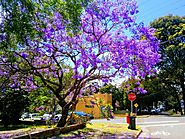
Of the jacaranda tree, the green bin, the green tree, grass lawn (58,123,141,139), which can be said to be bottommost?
grass lawn (58,123,141,139)

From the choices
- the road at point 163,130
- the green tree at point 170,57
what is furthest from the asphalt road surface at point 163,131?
the green tree at point 170,57

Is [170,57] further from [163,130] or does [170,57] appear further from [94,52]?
[94,52]

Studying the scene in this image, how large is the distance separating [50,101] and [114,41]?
717 cm

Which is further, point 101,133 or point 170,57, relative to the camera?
point 170,57

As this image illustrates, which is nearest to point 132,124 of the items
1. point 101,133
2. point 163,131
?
point 163,131

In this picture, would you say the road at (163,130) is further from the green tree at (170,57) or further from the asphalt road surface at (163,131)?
the green tree at (170,57)

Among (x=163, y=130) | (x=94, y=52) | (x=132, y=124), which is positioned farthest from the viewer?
(x=132, y=124)

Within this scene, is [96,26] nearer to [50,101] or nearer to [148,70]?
[148,70]

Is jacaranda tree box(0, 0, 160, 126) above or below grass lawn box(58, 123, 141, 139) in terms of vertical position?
above

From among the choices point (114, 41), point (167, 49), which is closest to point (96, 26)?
point (114, 41)

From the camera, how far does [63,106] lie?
62.7ft

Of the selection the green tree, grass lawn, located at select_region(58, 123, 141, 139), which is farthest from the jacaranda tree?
the green tree

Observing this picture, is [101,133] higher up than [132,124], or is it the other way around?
[132,124]

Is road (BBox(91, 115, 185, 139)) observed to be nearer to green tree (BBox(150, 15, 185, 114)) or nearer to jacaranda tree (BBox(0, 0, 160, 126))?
jacaranda tree (BBox(0, 0, 160, 126))
